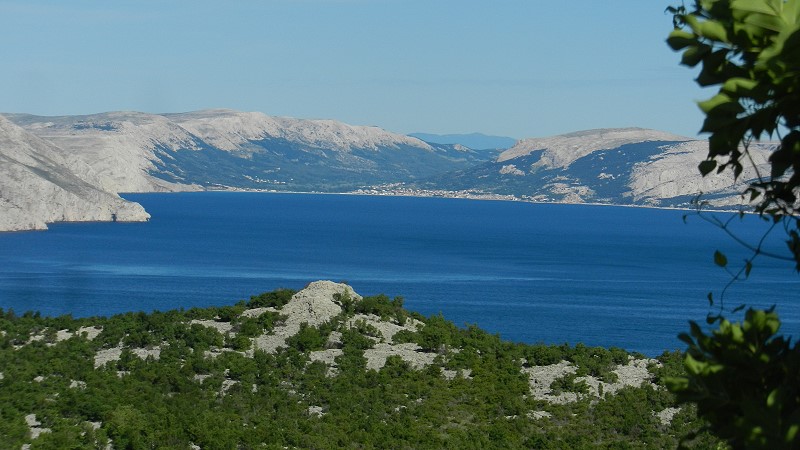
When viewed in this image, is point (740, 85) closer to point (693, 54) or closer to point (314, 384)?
point (693, 54)

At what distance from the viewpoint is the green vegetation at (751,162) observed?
5.27 m

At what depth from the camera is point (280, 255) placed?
173625mm

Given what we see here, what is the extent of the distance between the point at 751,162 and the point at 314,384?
39.8m

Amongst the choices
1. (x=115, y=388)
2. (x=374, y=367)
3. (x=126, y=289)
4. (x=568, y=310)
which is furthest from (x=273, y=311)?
(x=126, y=289)

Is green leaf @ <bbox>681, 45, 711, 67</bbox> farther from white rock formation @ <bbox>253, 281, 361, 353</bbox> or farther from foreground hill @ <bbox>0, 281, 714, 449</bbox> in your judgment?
white rock formation @ <bbox>253, 281, 361, 353</bbox>

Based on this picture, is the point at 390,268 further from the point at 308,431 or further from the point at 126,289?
the point at 308,431

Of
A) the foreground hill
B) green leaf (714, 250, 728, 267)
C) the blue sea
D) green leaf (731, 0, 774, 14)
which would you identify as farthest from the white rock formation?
green leaf (731, 0, 774, 14)

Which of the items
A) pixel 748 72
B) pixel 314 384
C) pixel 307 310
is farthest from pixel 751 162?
pixel 307 310

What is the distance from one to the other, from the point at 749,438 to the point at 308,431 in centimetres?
3451

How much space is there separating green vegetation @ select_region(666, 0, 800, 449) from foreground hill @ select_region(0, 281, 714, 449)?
3123 centimetres

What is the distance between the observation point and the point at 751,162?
596cm

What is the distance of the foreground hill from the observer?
1505 inches

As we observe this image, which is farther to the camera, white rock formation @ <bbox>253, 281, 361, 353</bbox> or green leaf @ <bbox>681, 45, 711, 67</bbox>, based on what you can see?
white rock formation @ <bbox>253, 281, 361, 353</bbox>

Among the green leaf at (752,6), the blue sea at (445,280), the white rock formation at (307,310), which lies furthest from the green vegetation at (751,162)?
the blue sea at (445,280)
